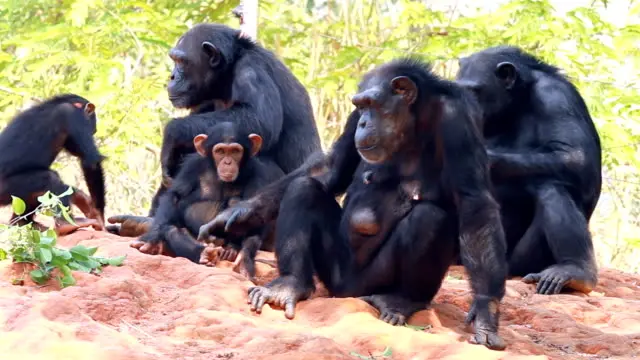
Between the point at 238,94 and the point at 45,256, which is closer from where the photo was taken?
the point at 45,256

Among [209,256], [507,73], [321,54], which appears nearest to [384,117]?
[209,256]

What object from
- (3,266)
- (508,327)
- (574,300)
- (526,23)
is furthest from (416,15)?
(3,266)

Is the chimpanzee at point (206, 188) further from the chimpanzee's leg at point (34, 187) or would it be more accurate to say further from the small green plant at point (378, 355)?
the small green plant at point (378, 355)

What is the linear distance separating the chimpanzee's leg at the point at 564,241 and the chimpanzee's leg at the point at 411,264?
6.76 ft

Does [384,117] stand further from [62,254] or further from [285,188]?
[62,254]

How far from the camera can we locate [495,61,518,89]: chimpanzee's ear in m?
7.96

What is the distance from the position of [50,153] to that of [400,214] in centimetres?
338

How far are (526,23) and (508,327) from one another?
654cm

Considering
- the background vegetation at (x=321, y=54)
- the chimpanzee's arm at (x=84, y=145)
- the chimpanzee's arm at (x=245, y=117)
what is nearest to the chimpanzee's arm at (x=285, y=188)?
the chimpanzee's arm at (x=245, y=117)

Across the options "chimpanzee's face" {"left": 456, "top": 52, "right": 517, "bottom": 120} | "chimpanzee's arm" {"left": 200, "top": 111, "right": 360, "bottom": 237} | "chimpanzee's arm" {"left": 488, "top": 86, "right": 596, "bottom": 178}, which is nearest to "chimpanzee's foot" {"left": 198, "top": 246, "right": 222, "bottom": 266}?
"chimpanzee's arm" {"left": 200, "top": 111, "right": 360, "bottom": 237}

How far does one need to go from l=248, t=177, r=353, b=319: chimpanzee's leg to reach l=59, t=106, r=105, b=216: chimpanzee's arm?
2814 millimetres

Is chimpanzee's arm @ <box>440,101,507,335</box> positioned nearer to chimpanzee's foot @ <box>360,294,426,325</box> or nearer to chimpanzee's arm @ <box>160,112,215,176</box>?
chimpanzee's foot @ <box>360,294,426,325</box>

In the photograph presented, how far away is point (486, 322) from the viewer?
200 inches

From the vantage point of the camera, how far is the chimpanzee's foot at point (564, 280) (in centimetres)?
725
